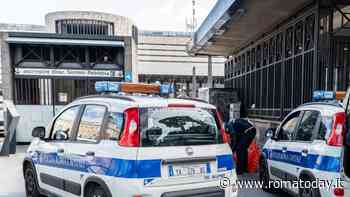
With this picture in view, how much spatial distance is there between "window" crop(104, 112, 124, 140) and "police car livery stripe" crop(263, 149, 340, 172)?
105 inches

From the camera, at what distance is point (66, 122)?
455 cm

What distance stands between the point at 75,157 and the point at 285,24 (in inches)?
348

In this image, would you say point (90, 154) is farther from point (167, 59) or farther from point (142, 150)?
point (167, 59)

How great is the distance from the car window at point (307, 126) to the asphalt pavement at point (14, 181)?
1.56m

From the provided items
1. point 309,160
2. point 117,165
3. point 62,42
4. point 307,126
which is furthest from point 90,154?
point 62,42

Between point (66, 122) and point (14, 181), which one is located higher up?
point (66, 122)

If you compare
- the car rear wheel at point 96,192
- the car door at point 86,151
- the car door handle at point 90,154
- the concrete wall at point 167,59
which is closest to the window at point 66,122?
the car door at point 86,151

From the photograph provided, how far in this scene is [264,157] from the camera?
19.4 ft

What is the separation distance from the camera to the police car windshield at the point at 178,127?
134 inches

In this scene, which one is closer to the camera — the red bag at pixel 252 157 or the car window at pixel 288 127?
the car window at pixel 288 127

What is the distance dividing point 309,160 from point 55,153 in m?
3.70

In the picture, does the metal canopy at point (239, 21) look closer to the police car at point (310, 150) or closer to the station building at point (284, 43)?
Result: the station building at point (284, 43)

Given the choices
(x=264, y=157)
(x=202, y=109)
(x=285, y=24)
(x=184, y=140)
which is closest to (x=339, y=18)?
(x=285, y=24)

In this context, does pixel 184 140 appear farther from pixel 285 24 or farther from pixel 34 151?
pixel 285 24
